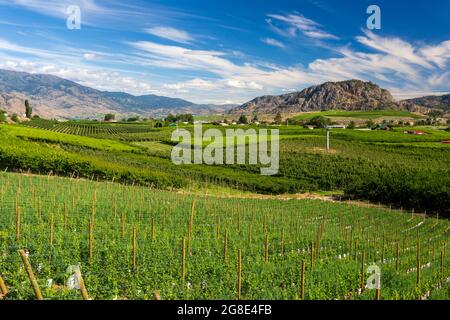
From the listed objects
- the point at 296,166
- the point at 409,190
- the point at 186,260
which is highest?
the point at 186,260

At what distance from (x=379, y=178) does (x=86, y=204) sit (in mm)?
35151

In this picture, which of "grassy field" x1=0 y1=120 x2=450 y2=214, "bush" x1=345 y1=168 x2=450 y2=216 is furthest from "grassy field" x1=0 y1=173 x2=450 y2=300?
"grassy field" x1=0 y1=120 x2=450 y2=214

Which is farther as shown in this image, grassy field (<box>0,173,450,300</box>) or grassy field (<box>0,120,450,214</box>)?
grassy field (<box>0,120,450,214</box>)

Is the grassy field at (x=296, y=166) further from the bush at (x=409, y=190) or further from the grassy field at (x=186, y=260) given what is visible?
the grassy field at (x=186, y=260)

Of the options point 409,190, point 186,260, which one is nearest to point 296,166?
point 409,190

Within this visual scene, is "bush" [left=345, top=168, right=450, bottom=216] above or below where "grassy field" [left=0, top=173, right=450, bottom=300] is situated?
below

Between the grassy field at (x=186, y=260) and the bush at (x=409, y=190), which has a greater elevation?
the grassy field at (x=186, y=260)

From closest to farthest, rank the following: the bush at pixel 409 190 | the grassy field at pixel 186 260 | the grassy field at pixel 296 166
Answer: the grassy field at pixel 186 260, the bush at pixel 409 190, the grassy field at pixel 296 166

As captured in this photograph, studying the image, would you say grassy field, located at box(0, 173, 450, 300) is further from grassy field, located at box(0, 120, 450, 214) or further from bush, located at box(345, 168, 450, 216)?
grassy field, located at box(0, 120, 450, 214)

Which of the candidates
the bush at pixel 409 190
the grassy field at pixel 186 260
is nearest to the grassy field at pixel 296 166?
the bush at pixel 409 190

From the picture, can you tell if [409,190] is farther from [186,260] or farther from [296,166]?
[186,260]

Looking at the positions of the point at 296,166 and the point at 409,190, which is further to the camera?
the point at 296,166

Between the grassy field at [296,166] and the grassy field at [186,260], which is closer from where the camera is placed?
→ the grassy field at [186,260]
